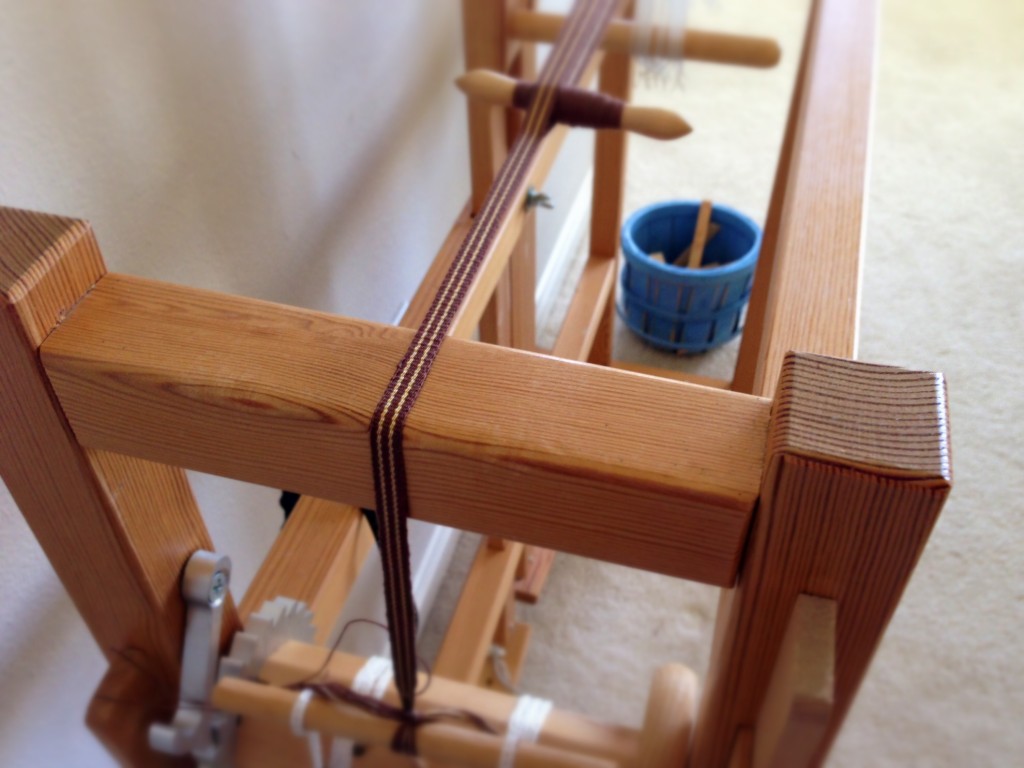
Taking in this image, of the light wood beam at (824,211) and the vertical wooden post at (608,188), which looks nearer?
the light wood beam at (824,211)

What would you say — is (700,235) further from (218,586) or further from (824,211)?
(218,586)

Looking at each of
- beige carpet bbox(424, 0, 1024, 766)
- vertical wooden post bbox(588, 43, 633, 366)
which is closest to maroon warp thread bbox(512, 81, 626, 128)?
beige carpet bbox(424, 0, 1024, 766)

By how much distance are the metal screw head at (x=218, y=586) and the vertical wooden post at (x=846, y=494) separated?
322mm

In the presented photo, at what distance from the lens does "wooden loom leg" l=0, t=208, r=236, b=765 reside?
0.38m

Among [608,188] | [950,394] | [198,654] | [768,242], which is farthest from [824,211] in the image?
[608,188]

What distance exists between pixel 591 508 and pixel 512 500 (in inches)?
1.3

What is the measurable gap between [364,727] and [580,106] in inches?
21.9

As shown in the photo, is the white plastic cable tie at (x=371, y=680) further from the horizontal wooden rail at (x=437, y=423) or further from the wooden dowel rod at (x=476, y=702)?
the horizontal wooden rail at (x=437, y=423)

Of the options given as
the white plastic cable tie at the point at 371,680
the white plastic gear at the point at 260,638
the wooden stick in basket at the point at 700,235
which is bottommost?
the wooden stick in basket at the point at 700,235

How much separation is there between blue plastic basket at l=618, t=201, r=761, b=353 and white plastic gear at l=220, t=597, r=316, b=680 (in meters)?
0.88

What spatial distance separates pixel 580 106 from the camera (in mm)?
785

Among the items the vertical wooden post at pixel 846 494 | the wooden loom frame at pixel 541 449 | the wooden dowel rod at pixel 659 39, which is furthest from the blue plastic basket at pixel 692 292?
the vertical wooden post at pixel 846 494

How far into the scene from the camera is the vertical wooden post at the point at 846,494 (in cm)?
30

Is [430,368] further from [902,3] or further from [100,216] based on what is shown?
[902,3]
